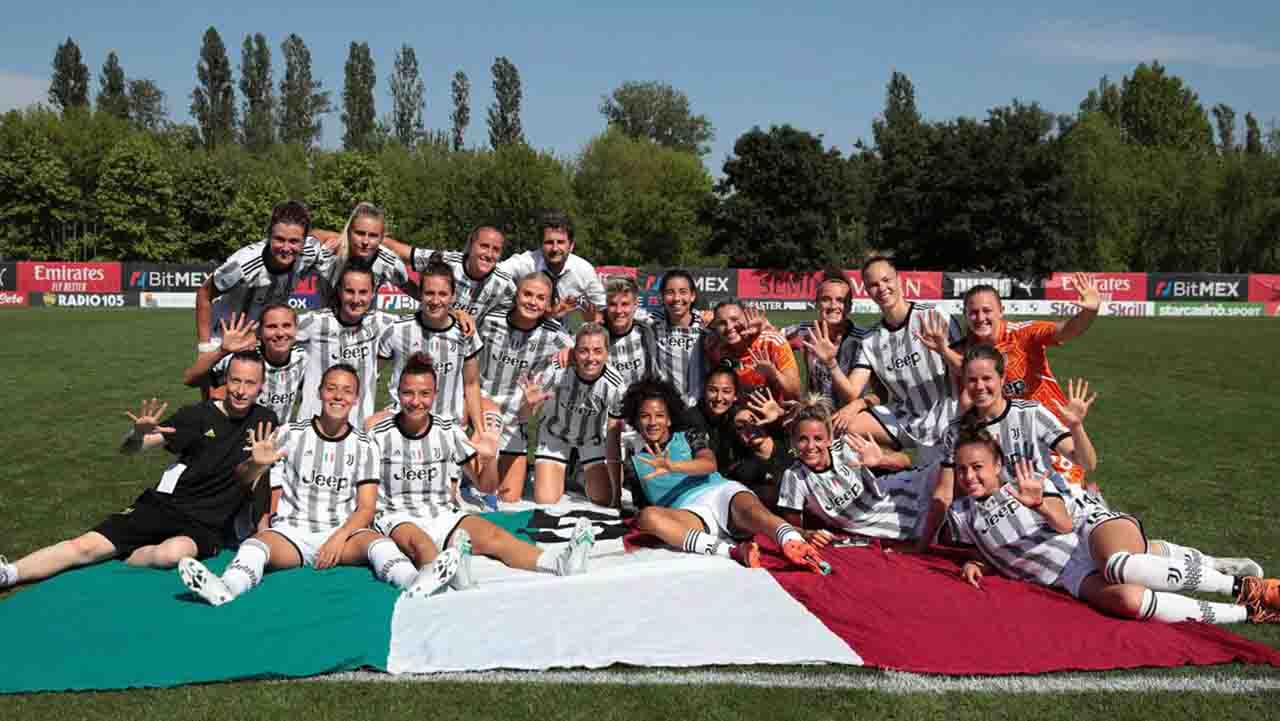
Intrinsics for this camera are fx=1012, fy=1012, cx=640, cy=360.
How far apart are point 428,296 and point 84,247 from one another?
46.6 meters

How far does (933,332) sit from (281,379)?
4141mm

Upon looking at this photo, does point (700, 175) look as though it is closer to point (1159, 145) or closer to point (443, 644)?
point (1159, 145)

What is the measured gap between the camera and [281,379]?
6.50 meters

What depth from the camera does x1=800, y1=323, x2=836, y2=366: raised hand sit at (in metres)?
6.68

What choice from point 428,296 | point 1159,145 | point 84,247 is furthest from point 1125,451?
point 1159,145

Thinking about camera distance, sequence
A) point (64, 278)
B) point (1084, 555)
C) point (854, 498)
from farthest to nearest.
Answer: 1. point (64, 278)
2. point (854, 498)
3. point (1084, 555)

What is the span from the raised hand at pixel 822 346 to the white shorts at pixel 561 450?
1.67 metres

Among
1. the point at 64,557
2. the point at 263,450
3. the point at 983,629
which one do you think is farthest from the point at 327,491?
the point at 983,629

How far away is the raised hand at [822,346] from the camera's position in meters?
6.68

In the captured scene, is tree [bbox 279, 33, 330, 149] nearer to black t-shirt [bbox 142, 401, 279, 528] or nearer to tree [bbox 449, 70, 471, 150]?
tree [bbox 449, 70, 471, 150]

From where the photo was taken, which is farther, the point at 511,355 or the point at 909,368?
the point at 511,355

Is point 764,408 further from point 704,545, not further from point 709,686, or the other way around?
point 709,686

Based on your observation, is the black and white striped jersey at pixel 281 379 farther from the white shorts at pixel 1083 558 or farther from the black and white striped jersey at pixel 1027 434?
the white shorts at pixel 1083 558

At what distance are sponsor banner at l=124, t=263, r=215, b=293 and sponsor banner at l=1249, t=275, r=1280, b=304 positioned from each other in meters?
35.2
